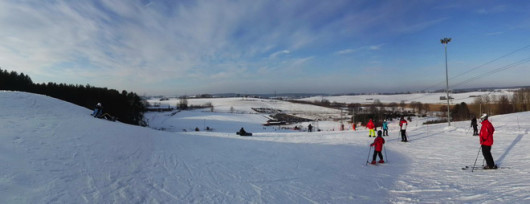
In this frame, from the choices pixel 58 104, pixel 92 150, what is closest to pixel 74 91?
pixel 58 104

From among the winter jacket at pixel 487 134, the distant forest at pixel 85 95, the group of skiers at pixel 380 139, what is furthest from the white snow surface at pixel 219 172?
the distant forest at pixel 85 95

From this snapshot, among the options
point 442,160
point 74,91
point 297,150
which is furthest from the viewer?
point 74,91

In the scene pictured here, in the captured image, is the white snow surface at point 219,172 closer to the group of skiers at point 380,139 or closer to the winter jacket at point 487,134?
the group of skiers at point 380,139

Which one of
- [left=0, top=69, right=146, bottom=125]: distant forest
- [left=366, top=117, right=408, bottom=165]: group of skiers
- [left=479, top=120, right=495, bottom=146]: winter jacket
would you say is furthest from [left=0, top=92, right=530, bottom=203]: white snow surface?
[left=0, top=69, right=146, bottom=125]: distant forest

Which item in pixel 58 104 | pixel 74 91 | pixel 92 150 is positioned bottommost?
pixel 92 150

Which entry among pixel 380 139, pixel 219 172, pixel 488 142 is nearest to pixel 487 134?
pixel 488 142

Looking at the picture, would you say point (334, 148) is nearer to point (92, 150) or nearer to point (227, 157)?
point (227, 157)

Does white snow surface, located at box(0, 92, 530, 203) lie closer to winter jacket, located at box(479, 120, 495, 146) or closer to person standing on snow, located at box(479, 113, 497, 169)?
person standing on snow, located at box(479, 113, 497, 169)
